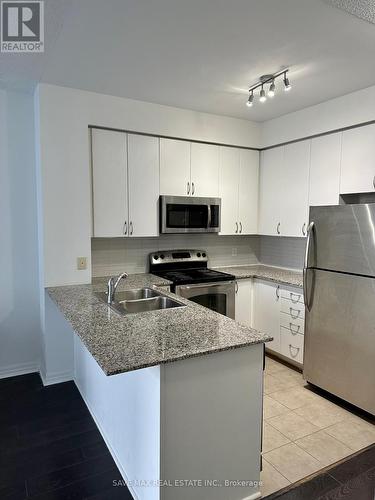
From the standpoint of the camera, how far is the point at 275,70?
8.07 feet

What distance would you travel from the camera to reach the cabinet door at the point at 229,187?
3.79 m

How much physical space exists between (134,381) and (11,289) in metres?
1.97

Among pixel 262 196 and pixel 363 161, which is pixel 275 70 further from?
pixel 262 196

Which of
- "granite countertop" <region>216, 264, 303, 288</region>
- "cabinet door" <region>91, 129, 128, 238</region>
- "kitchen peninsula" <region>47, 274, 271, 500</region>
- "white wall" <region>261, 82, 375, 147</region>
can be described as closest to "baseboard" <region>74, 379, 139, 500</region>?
"kitchen peninsula" <region>47, 274, 271, 500</region>

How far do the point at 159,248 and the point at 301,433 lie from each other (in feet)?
7.37

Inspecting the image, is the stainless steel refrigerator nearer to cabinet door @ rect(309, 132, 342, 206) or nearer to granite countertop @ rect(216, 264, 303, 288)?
granite countertop @ rect(216, 264, 303, 288)

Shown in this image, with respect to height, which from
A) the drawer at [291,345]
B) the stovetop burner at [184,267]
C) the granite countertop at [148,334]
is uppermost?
the stovetop burner at [184,267]

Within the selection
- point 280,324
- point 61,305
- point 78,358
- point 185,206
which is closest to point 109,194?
point 185,206

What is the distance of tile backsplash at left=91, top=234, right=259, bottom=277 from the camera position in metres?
3.50

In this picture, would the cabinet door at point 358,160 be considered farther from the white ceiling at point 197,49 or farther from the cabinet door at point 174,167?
the cabinet door at point 174,167

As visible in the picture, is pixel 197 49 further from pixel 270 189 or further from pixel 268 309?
pixel 268 309

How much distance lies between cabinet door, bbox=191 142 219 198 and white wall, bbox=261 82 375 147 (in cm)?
69

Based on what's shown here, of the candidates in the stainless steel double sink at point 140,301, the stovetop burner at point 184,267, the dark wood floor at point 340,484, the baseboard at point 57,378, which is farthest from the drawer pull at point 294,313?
the baseboard at point 57,378

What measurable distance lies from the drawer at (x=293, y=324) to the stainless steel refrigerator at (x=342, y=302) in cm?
24
